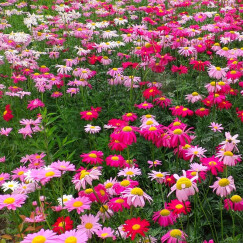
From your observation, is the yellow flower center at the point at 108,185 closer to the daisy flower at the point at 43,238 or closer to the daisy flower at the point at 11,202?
the daisy flower at the point at 11,202

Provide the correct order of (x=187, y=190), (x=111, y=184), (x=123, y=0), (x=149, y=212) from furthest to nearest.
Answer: (x=123, y=0)
(x=149, y=212)
(x=111, y=184)
(x=187, y=190)

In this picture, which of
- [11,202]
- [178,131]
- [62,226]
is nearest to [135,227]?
[62,226]

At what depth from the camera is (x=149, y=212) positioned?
214cm

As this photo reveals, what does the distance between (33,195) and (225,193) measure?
134cm

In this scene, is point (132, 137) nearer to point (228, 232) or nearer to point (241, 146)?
point (228, 232)

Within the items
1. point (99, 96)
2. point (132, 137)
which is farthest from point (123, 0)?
point (132, 137)

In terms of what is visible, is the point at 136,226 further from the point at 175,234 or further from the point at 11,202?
the point at 11,202

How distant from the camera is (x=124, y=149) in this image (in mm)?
3053

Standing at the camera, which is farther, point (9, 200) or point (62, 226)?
point (62, 226)

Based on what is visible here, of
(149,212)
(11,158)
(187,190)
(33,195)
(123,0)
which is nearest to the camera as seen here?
(187,190)

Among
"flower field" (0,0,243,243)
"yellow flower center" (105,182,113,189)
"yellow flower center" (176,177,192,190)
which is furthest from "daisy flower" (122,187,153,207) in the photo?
"yellow flower center" (105,182,113,189)

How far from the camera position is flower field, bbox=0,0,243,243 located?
5.74 feet

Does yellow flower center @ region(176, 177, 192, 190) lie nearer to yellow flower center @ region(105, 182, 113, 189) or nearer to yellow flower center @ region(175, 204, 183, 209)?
yellow flower center @ region(175, 204, 183, 209)

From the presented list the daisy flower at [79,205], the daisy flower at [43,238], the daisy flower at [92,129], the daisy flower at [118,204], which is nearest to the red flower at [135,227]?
the daisy flower at [118,204]
